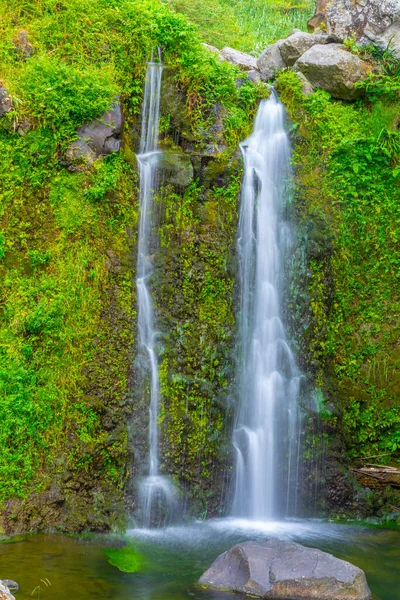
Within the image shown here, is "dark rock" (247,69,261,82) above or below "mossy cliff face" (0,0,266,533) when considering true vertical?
above

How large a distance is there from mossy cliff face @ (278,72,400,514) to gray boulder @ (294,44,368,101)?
425 millimetres

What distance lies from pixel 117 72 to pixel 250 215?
2.60 meters

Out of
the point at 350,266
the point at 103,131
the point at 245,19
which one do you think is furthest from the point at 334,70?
the point at 245,19

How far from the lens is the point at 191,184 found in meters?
8.33

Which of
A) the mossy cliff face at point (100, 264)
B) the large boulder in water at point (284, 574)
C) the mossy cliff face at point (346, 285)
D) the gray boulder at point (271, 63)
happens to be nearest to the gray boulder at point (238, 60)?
the gray boulder at point (271, 63)

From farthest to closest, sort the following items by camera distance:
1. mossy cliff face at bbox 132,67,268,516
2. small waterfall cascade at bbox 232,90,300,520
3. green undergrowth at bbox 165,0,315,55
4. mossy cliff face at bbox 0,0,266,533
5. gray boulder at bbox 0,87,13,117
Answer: green undergrowth at bbox 165,0,315,55 → gray boulder at bbox 0,87,13,117 → small waterfall cascade at bbox 232,90,300,520 → mossy cliff face at bbox 132,67,268,516 → mossy cliff face at bbox 0,0,266,533

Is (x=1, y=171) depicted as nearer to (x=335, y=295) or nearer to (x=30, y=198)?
(x=30, y=198)

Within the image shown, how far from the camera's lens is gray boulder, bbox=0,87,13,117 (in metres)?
7.79

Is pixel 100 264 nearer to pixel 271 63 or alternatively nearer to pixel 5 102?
pixel 5 102

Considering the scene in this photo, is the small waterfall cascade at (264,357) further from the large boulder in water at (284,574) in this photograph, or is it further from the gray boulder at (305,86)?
the large boulder in water at (284,574)

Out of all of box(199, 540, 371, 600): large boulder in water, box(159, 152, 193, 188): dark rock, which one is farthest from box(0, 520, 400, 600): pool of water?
box(159, 152, 193, 188): dark rock

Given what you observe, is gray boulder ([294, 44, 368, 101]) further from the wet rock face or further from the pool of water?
the pool of water

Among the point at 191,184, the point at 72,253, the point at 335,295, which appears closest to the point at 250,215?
the point at 191,184

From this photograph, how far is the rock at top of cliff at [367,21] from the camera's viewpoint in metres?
10.3
